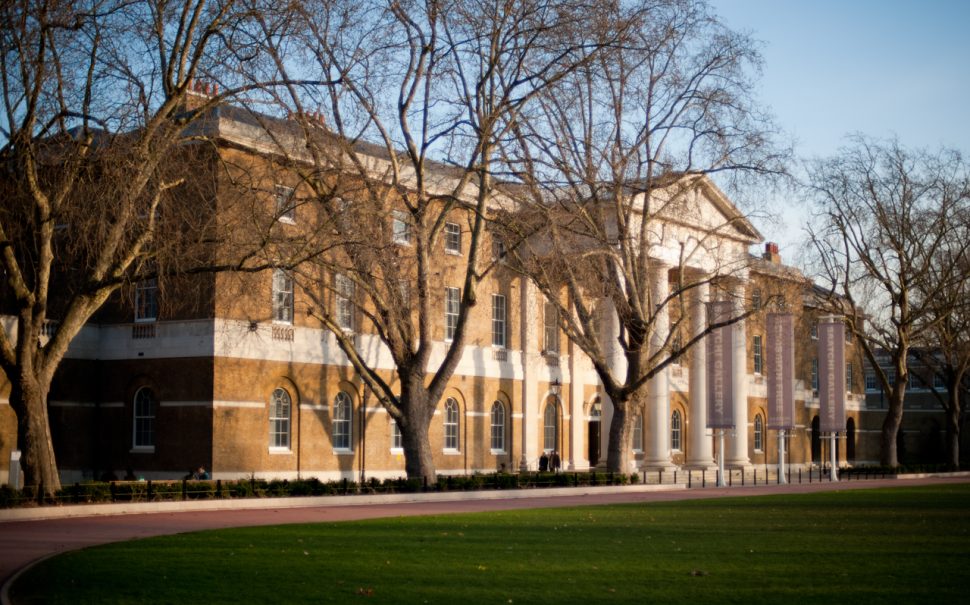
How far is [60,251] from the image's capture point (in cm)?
4056

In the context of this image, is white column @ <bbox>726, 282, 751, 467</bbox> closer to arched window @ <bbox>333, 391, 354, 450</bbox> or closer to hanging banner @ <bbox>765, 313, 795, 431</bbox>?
hanging banner @ <bbox>765, 313, 795, 431</bbox>

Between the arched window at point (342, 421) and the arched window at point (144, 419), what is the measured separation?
22.1 ft

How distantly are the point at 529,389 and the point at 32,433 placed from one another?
96.4ft

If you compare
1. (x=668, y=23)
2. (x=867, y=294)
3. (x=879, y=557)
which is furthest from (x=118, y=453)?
(x=867, y=294)

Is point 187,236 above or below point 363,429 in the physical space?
above

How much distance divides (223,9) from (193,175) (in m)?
3.79

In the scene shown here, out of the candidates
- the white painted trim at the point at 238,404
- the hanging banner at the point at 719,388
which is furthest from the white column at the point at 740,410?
the white painted trim at the point at 238,404

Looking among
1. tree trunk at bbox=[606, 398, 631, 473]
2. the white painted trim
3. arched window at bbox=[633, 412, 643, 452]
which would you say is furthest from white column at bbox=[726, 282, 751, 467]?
the white painted trim

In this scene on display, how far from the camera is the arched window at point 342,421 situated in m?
44.8

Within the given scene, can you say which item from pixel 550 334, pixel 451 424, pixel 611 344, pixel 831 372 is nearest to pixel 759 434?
pixel 831 372

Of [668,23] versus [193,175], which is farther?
[668,23]

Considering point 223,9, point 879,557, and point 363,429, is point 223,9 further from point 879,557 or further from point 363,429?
point 363,429

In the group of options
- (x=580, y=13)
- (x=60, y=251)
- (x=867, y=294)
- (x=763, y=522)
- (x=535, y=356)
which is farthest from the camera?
(x=867, y=294)

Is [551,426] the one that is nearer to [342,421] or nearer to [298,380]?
[342,421]
